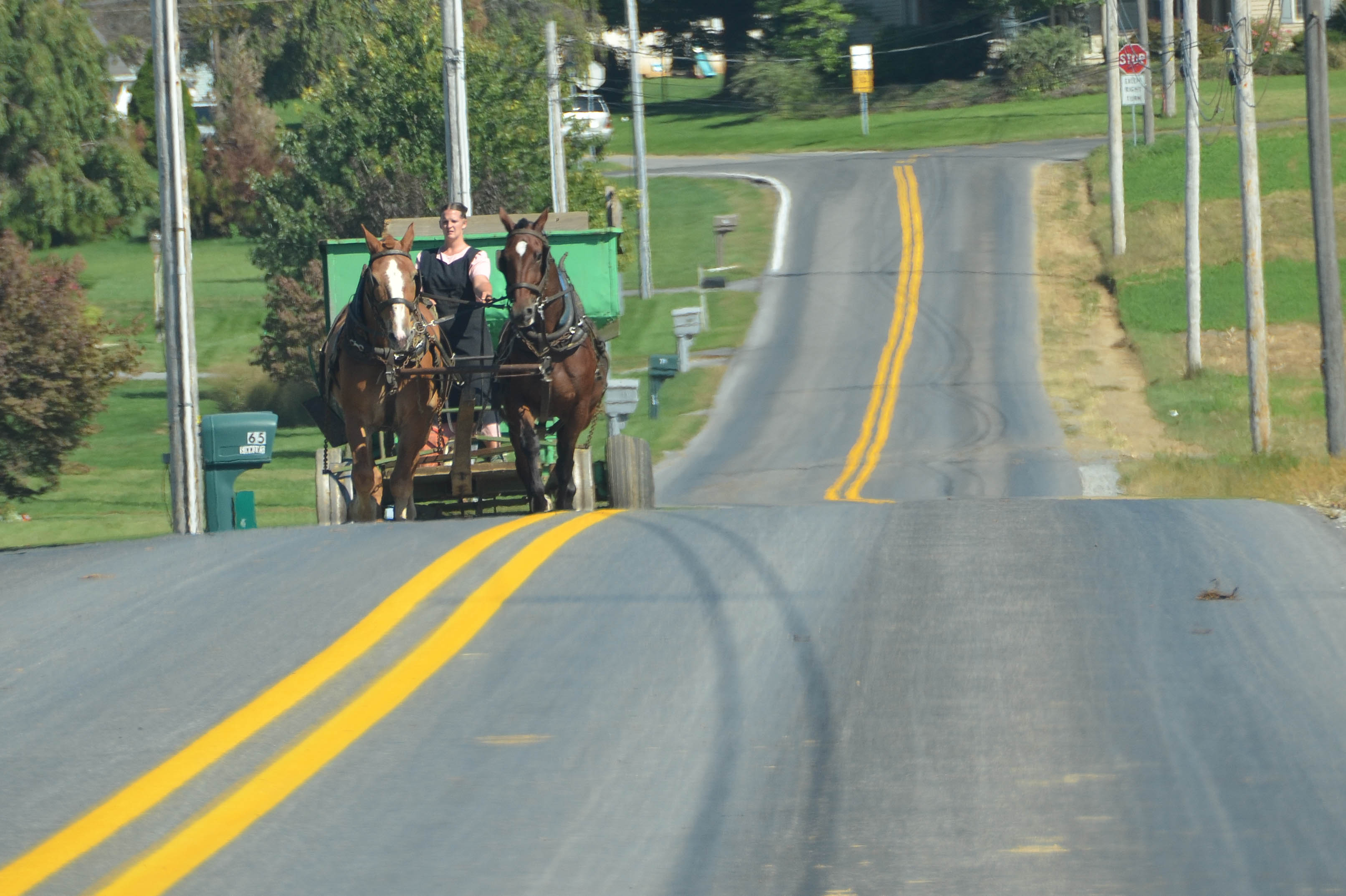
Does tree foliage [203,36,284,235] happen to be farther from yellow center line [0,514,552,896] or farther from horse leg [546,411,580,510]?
yellow center line [0,514,552,896]

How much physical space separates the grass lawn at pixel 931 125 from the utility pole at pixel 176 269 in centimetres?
4681

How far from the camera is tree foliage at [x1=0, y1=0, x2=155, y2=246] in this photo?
6212 cm

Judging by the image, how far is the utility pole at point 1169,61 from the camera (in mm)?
49969

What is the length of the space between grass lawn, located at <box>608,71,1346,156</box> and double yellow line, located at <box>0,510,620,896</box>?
5542 cm

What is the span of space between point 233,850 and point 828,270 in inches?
1706

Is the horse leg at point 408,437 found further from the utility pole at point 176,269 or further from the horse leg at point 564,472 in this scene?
the utility pole at point 176,269

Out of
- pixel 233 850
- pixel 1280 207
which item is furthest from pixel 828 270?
pixel 233 850

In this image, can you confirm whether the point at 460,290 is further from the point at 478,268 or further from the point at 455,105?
the point at 455,105

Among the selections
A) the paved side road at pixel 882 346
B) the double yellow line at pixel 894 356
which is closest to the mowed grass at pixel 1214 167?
the paved side road at pixel 882 346

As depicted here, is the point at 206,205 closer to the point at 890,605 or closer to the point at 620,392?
the point at 620,392

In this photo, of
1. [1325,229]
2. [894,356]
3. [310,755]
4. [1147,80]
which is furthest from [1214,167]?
[310,755]

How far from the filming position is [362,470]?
13.0 meters

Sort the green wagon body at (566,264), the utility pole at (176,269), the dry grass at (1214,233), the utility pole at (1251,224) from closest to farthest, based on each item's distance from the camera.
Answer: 1. the green wagon body at (566,264)
2. the utility pole at (176,269)
3. the utility pole at (1251,224)
4. the dry grass at (1214,233)

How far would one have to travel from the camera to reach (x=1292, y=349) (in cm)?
3656
